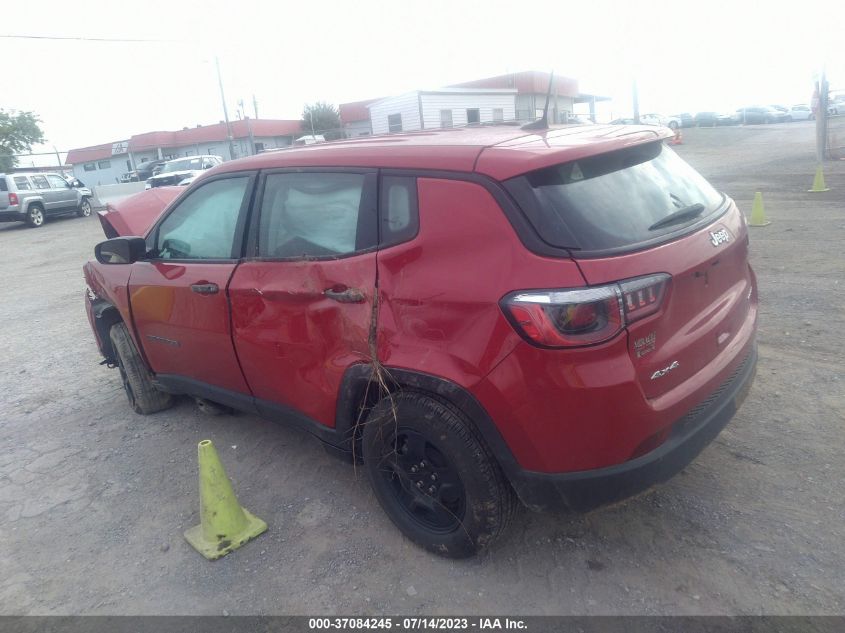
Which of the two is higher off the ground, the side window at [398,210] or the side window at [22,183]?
the side window at [22,183]

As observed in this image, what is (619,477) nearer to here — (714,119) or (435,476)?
(435,476)

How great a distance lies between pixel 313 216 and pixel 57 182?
2455 cm

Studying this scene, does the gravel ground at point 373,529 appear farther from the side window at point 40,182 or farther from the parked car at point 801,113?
the parked car at point 801,113

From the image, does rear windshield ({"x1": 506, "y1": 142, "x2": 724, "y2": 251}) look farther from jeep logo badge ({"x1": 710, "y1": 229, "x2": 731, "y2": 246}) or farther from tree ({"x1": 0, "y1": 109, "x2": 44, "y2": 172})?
tree ({"x1": 0, "y1": 109, "x2": 44, "y2": 172})

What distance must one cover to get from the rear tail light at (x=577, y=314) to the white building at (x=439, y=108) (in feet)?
90.5

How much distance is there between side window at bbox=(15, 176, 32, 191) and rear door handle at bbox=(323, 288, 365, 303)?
23.1m

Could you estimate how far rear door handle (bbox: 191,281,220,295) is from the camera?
139 inches

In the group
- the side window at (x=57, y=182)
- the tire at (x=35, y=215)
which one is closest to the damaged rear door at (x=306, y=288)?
the tire at (x=35, y=215)

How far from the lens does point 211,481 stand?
314cm

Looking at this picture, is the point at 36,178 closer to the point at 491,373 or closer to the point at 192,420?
the point at 192,420

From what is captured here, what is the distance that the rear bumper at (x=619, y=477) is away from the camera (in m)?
2.41

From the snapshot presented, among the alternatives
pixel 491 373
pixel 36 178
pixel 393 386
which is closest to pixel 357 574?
pixel 393 386

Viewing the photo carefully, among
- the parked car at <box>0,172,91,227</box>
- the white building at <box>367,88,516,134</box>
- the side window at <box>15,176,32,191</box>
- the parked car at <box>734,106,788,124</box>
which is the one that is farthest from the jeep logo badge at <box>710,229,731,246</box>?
the parked car at <box>734,106,788,124</box>

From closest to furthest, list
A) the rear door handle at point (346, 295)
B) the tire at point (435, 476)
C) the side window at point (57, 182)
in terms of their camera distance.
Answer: the tire at point (435, 476)
the rear door handle at point (346, 295)
the side window at point (57, 182)
